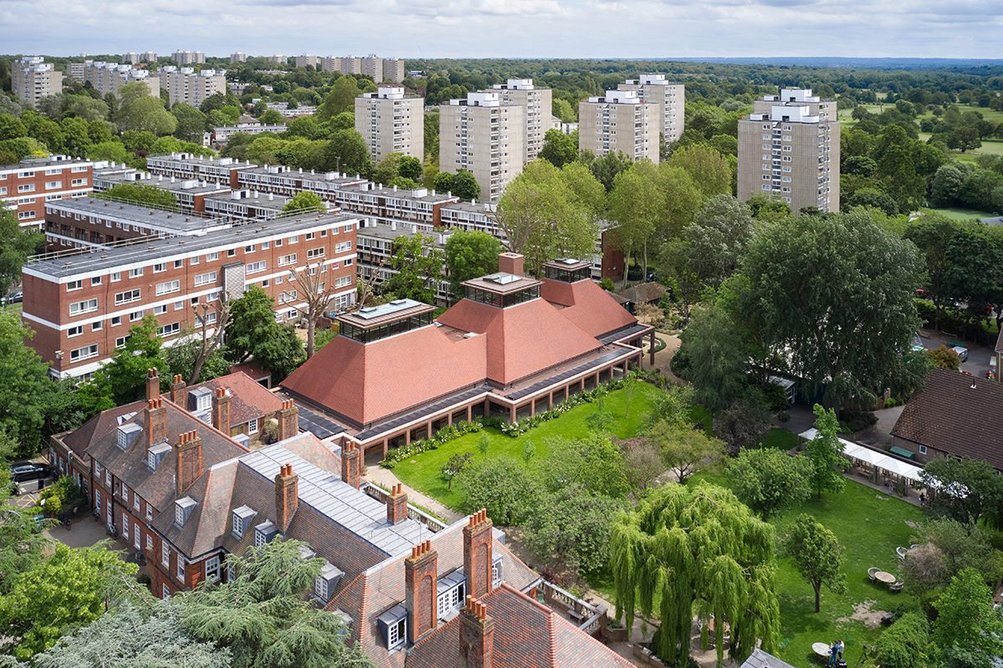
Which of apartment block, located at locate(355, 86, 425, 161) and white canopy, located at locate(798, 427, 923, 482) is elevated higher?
apartment block, located at locate(355, 86, 425, 161)

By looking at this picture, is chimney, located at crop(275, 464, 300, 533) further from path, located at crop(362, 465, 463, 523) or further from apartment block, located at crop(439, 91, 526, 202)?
apartment block, located at crop(439, 91, 526, 202)

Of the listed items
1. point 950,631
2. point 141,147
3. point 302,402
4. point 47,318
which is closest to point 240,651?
point 950,631

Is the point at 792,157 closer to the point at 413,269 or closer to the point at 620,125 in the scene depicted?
the point at 620,125

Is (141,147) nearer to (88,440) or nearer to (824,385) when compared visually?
(88,440)

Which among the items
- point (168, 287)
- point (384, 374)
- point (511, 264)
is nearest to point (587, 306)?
point (511, 264)


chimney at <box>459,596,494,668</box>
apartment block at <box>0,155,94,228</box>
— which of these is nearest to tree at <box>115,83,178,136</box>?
apartment block at <box>0,155,94,228</box>

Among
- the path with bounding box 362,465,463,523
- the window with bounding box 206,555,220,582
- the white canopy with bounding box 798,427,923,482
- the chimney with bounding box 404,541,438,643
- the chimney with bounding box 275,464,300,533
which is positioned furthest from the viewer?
the white canopy with bounding box 798,427,923,482
